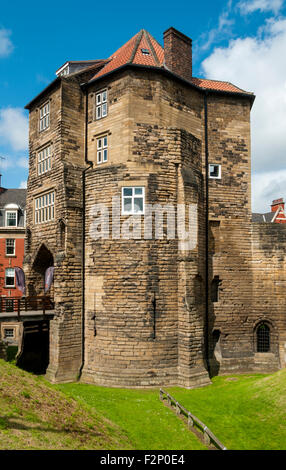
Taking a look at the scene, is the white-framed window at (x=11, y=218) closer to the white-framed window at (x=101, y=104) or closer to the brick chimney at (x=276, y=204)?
the white-framed window at (x=101, y=104)

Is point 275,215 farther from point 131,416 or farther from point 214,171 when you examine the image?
point 131,416

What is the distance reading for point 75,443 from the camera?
902 cm

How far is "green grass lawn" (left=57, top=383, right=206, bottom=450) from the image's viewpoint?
37.2 feet

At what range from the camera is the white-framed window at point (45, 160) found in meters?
21.8

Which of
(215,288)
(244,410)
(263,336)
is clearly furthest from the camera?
(263,336)

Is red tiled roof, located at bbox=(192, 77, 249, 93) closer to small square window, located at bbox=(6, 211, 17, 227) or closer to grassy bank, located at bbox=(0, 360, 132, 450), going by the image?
grassy bank, located at bbox=(0, 360, 132, 450)

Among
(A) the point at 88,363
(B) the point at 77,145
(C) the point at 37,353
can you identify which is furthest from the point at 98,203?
(C) the point at 37,353

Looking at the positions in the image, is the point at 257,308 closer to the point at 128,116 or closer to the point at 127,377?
the point at 127,377

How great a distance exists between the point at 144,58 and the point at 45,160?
8.37m

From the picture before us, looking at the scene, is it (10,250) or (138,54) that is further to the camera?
(10,250)

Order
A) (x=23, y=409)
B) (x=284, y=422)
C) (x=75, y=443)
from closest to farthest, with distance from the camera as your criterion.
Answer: (x=75, y=443) → (x=23, y=409) → (x=284, y=422)

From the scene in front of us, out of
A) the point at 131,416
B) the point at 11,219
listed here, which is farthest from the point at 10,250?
the point at 131,416

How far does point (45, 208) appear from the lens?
2217cm

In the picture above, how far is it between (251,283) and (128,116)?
12110 mm
